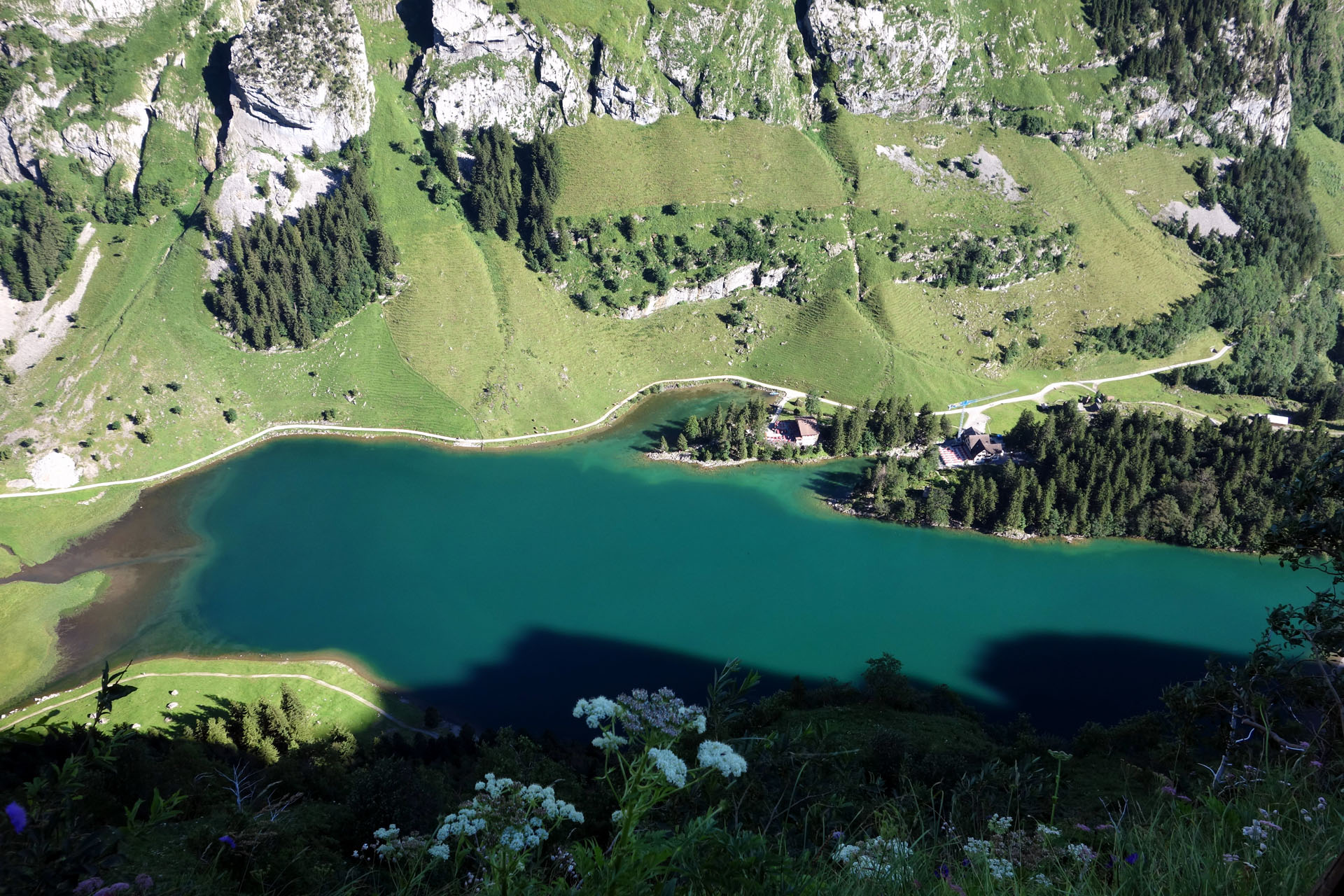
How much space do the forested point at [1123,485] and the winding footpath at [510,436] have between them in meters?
15.0

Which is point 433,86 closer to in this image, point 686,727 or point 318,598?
point 318,598

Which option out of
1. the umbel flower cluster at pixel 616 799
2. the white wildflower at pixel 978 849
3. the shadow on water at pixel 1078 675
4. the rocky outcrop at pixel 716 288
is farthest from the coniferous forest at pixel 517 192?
the white wildflower at pixel 978 849

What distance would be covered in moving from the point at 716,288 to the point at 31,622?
243 ft

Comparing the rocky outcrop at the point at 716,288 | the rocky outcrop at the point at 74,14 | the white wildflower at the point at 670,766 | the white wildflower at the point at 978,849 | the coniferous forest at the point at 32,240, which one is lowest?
the white wildflower at the point at 978,849

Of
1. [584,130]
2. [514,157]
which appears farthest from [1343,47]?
[514,157]

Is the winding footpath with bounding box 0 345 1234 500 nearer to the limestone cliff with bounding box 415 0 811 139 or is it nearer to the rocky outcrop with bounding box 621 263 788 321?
the rocky outcrop with bounding box 621 263 788 321

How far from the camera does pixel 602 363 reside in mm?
84812

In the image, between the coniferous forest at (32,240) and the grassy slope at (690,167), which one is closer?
the coniferous forest at (32,240)

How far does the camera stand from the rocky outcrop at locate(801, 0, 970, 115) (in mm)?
108750

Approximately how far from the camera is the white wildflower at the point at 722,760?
4.30 meters

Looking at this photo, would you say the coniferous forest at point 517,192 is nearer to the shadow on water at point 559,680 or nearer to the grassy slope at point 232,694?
the shadow on water at point 559,680

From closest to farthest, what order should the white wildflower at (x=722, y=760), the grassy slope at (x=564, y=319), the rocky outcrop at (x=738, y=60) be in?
the white wildflower at (x=722, y=760), the grassy slope at (x=564, y=319), the rocky outcrop at (x=738, y=60)

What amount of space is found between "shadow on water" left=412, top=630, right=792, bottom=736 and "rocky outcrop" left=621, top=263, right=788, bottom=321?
5253 cm

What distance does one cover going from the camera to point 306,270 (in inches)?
3206
